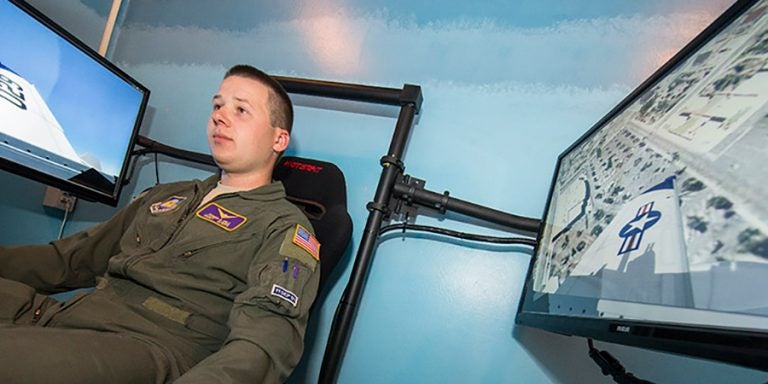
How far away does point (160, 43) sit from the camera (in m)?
1.73

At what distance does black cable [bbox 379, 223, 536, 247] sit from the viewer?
114 cm

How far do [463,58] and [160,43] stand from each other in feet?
3.81

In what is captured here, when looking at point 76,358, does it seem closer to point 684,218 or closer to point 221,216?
point 221,216

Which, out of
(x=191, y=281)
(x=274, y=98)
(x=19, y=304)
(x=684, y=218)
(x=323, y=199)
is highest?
(x=274, y=98)

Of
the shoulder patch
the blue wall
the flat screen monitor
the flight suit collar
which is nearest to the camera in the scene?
the flat screen monitor

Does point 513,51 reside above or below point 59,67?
above

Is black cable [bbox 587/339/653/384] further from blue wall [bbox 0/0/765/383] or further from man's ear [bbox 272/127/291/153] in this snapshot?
man's ear [bbox 272/127/291/153]

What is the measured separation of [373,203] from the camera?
1180 mm

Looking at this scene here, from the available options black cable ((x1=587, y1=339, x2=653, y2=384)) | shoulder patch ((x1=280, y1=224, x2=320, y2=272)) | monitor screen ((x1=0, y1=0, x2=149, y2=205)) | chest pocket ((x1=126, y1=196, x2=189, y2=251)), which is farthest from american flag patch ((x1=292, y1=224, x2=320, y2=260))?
monitor screen ((x1=0, y1=0, x2=149, y2=205))

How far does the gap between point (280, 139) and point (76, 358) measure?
26.2 inches

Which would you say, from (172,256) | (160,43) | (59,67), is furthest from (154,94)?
(172,256)

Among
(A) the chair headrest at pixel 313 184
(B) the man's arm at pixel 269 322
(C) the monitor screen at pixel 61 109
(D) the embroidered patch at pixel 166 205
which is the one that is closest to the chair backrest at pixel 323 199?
(A) the chair headrest at pixel 313 184

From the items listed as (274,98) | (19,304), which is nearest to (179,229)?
(19,304)

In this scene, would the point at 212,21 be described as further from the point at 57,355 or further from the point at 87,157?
the point at 57,355
